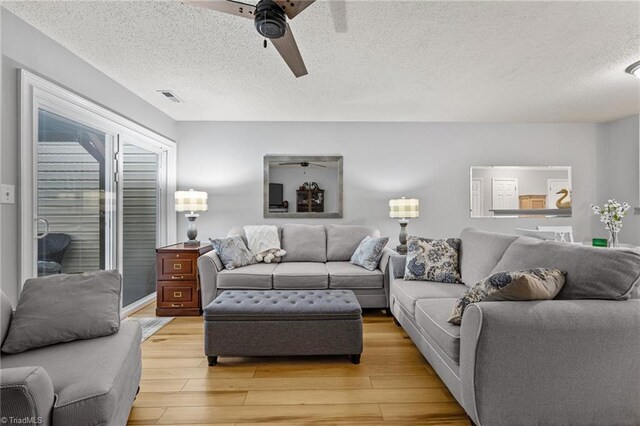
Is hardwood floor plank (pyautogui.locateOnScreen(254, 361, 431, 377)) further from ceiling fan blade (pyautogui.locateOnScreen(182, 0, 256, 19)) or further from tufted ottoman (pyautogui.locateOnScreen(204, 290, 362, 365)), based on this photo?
ceiling fan blade (pyautogui.locateOnScreen(182, 0, 256, 19))

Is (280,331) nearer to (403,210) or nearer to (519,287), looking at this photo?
(519,287)

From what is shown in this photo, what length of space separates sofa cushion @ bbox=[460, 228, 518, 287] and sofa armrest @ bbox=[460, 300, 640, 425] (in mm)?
974

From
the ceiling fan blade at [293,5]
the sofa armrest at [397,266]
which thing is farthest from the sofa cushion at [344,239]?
the ceiling fan blade at [293,5]

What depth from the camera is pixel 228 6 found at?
1643mm

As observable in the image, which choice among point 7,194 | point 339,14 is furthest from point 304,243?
point 7,194

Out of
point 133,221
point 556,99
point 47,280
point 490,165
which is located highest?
point 556,99

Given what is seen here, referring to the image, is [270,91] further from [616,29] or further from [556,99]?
[556,99]

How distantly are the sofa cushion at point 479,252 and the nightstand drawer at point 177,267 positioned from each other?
111 inches

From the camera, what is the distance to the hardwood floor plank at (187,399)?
192 centimetres

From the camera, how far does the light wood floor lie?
179 centimetres

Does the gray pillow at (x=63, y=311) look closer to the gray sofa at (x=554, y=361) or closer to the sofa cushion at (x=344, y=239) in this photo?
the gray sofa at (x=554, y=361)

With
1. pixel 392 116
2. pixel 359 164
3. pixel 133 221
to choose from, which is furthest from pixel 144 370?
pixel 392 116

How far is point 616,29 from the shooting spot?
2.32 metres

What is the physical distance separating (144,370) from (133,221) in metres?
1.99
